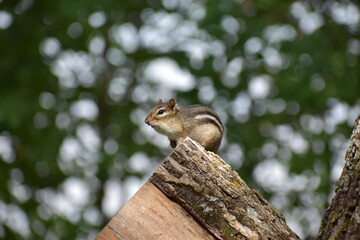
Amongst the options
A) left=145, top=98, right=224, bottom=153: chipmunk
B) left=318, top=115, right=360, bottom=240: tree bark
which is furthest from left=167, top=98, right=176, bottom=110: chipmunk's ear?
left=318, top=115, right=360, bottom=240: tree bark

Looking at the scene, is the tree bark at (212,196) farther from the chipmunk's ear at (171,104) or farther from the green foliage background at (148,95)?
the green foliage background at (148,95)

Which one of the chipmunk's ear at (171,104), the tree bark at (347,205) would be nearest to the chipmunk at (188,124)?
the chipmunk's ear at (171,104)

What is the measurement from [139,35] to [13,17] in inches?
104

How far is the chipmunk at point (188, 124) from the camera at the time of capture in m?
5.05

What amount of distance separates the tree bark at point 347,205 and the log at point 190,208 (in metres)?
0.26

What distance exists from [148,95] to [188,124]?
5830 millimetres

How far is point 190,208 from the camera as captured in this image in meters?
3.06

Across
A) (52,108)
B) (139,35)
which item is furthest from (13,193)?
(139,35)

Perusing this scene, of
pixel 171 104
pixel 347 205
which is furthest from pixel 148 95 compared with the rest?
pixel 347 205

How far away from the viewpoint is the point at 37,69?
30.6 ft

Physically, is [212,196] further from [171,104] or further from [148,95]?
[148,95]

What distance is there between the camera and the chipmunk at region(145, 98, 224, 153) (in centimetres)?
505

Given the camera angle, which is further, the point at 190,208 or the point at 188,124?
the point at 188,124

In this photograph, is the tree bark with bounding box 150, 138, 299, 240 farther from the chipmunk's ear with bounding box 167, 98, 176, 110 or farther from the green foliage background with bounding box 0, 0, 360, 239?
the green foliage background with bounding box 0, 0, 360, 239
